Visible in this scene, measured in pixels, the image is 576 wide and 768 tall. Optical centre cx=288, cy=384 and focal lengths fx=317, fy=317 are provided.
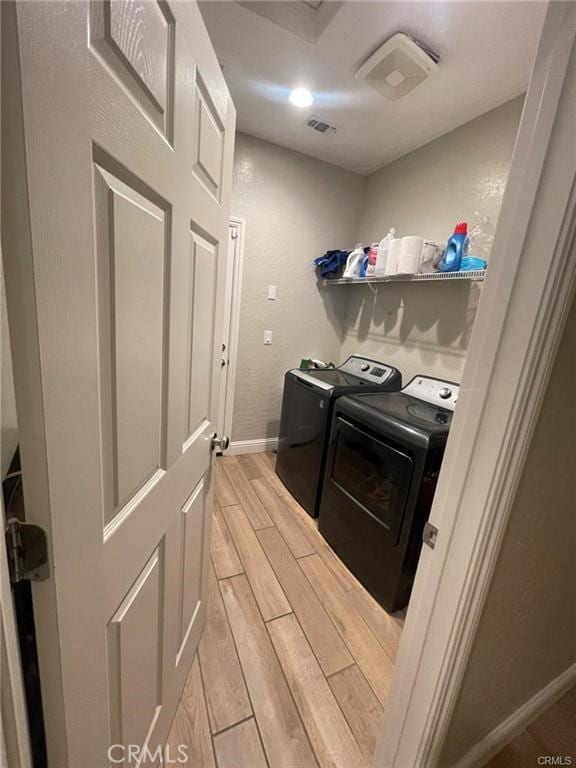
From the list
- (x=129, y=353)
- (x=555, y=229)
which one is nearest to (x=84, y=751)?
(x=129, y=353)

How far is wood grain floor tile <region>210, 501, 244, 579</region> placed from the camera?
5.64 ft

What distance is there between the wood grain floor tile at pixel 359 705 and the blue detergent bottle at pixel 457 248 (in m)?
2.02

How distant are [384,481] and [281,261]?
6.60ft

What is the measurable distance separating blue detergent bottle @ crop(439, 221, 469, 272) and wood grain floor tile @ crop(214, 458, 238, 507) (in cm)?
194

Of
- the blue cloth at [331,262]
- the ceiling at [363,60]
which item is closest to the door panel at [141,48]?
the ceiling at [363,60]

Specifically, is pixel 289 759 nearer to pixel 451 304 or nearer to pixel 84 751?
pixel 84 751

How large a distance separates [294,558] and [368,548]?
17.9 inches

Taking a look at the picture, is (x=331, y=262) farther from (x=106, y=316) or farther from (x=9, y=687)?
(x=9, y=687)

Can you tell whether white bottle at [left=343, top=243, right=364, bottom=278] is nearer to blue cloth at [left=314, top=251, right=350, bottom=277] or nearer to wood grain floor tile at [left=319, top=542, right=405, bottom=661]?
blue cloth at [left=314, top=251, right=350, bottom=277]

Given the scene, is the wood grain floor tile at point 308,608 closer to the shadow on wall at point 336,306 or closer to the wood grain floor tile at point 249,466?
the wood grain floor tile at point 249,466

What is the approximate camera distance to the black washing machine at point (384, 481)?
1.40 metres

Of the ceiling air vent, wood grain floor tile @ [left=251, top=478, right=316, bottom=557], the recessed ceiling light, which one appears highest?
the ceiling air vent

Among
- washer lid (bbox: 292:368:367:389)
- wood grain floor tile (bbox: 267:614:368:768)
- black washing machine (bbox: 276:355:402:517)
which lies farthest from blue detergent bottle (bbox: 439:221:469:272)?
wood grain floor tile (bbox: 267:614:368:768)

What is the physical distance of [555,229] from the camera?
0.54m
